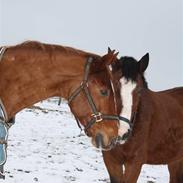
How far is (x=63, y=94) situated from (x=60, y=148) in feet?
24.1

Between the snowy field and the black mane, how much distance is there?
3362mm

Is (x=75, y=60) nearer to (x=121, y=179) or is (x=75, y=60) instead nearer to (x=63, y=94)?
(x=63, y=94)

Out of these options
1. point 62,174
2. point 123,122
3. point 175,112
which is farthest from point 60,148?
point 123,122

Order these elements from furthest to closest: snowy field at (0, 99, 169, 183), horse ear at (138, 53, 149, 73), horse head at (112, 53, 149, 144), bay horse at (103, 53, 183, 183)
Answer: snowy field at (0, 99, 169, 183), horse ear at (138, 53, 149, 73), bay horse at (103, 53, 183, 183), horse head at (112, 53, 149, 144)

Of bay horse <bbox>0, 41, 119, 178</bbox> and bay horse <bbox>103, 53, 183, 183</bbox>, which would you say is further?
bay horse <bbox>103, 53, 183, 183</bbox>

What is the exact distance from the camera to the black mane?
183 inches

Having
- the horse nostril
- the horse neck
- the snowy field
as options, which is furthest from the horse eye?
the snowy field

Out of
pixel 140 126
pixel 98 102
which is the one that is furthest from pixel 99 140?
pixel 140 126

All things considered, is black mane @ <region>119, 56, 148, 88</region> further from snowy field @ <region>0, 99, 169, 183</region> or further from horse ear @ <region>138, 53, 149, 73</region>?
snowy field @ <region>0, 99, 169, 183</region>

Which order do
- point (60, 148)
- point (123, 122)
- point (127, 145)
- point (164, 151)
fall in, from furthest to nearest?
1. point (60, 148)
2. point (164, 151)
3. point (127, 145)
4. point (123, 122)

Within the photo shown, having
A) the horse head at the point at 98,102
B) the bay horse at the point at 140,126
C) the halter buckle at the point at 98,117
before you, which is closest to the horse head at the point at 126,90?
the bay horse at the point at 140,126

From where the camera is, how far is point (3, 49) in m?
3.43

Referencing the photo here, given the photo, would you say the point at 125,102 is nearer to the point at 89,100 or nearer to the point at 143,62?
the point at 143,62

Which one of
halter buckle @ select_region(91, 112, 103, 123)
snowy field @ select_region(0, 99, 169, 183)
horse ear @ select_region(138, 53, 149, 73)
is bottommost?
snowy field @ select_region(0, 99, 169, 183)
